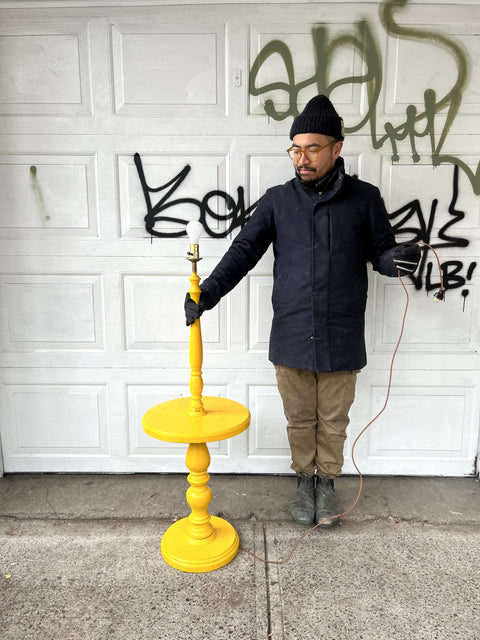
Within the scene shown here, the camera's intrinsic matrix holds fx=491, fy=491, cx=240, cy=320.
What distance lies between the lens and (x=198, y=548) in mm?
2250

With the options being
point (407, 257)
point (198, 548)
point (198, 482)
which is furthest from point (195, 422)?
point (407, 257)

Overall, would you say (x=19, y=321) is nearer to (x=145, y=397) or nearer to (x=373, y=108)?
(x=145, y=397)

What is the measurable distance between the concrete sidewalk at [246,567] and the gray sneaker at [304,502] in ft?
0.22

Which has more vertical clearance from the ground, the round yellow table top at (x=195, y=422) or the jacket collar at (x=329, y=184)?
the jacket collar at (x=329, y=184)

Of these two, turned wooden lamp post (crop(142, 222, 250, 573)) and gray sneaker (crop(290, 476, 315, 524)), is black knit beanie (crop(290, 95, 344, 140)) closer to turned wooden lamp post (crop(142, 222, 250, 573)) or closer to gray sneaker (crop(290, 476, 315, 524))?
turned wooden lamp post (crop(142, 222, 250, 573))

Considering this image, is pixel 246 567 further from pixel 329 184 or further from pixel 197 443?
pixel 329 184

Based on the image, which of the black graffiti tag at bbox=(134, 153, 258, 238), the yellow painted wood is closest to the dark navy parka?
the black graffiti tag at bbox=(134, 153, 258, 238)

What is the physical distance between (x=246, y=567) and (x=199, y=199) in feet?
6.29

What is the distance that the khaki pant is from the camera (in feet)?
8.25

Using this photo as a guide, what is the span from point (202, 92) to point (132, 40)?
46 cm

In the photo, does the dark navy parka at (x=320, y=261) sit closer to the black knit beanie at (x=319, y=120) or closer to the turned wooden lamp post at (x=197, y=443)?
the black knit beanie at (x=319, y=120)

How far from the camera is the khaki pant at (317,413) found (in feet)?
8.25

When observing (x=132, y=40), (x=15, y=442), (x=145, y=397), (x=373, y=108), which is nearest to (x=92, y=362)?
(x=145, y=397)

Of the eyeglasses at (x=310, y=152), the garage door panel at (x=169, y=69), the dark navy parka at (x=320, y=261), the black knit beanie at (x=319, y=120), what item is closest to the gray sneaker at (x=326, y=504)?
the dark navy parka at (x=320, y=261)
